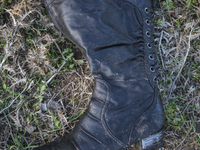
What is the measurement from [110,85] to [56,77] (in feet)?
2.11

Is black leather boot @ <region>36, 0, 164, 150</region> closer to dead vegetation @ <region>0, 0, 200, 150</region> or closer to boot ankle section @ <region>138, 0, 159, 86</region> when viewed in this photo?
boot ankle section @ <region>138, 0, 159, 86</region>

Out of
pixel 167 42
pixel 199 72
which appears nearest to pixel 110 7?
pixel 167 42

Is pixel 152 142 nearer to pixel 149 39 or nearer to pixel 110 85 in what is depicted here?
pixel 110 85

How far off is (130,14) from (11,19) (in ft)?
3.96

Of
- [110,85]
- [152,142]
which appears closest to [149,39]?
[110,85]

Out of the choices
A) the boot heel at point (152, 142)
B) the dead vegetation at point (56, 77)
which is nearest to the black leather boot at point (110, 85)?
the boot heel at point (152, 142)

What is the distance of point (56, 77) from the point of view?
6.34ft

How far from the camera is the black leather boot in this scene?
1589 millimetres

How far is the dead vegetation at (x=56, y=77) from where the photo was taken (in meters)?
1.85

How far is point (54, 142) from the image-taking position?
5.66 ft

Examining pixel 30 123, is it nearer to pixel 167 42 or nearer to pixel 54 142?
pixel 54 142

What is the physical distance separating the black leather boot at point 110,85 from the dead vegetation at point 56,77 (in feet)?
0.83

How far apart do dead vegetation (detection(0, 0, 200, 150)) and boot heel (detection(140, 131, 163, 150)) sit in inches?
9.4

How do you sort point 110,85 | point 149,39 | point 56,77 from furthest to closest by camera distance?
point 56,77 < point 149,39 < point 110,85
